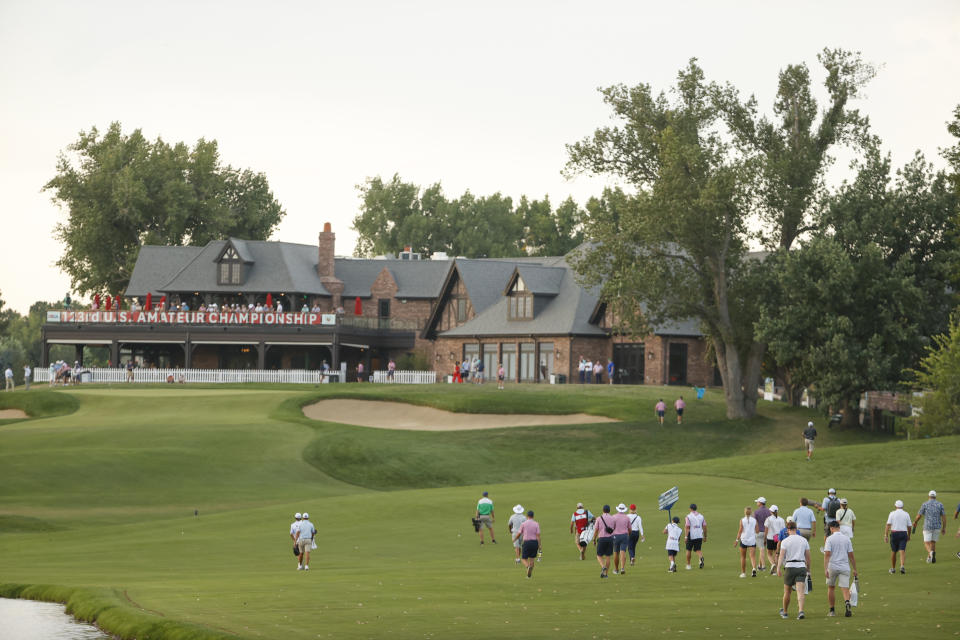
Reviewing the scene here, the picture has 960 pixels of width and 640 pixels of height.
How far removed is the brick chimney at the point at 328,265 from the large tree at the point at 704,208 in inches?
1138

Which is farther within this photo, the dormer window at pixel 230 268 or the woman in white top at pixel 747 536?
the dormer window at pixel 230 268

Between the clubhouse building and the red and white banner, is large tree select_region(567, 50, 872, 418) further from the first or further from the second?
the red and white banner

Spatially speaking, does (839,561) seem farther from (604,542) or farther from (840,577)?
(604,542)

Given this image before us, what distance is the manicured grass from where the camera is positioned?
19688 millimetres

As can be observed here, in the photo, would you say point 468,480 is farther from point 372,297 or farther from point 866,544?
point 372,297

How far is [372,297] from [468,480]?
134 feet

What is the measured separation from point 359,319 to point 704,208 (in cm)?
3084

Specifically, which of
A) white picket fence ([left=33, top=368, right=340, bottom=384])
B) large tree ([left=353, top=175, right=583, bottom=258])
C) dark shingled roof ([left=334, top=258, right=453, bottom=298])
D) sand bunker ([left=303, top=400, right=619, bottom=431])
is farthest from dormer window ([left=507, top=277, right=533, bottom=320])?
large tree ([left=353, top=175, right=583, bottom=258])

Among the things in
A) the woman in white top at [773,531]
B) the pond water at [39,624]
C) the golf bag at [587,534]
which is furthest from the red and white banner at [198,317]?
the woman in white top at [773,531]

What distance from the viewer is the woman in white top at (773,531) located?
24922mm

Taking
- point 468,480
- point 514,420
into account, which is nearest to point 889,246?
point 514,420

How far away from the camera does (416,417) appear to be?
60406 millimetres

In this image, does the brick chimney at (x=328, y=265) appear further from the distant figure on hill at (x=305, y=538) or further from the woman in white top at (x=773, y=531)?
the woman in white top at (x=773, y=531)

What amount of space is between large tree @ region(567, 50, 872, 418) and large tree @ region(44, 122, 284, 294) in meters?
47.1
